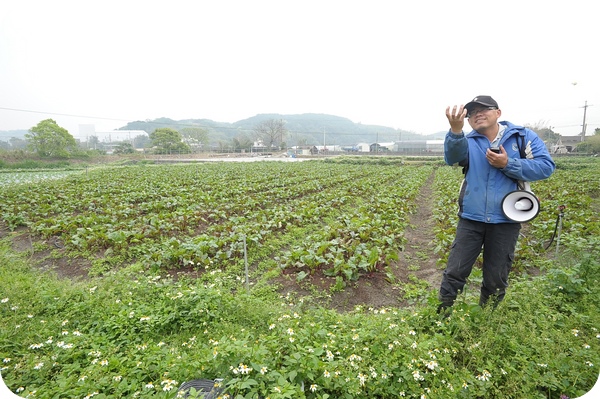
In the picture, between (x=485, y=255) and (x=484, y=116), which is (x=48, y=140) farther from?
(x=485, y=255)

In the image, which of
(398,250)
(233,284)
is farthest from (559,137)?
(233,284)

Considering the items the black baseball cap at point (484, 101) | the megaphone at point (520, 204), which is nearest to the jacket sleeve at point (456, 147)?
the black baseball cap at point (484, 101)

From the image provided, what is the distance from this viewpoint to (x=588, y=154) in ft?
123

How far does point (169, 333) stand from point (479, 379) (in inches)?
120

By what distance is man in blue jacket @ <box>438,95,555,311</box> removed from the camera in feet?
8.84

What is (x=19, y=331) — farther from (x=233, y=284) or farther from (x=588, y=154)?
(x=588, y=154)

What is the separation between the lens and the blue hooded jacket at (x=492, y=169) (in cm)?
267

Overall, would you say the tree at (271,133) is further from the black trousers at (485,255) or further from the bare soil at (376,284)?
the black trousers at (485,255)

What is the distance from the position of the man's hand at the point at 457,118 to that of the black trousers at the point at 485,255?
989mm

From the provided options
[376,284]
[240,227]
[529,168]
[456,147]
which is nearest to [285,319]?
[376,284]

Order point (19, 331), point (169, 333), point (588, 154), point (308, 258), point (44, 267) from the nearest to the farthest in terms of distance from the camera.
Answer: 1. point (19, 331)
2. point (169, 333)
3. point (308, 258)
4. point (44, 267)
5. point (588, 154)

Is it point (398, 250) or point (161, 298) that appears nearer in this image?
point (161, 298)

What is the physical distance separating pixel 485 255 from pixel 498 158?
3.55ft

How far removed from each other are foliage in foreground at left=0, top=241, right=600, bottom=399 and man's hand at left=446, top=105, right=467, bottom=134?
6.17 feet
